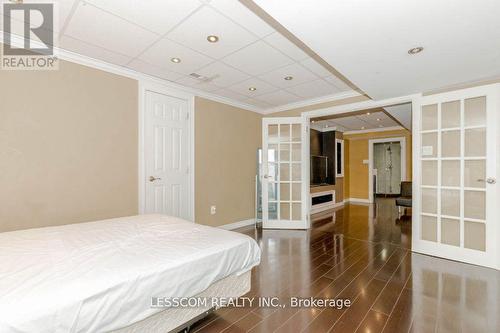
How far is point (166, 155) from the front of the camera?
12.0ft

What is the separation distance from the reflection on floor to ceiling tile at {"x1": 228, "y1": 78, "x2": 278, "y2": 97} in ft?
8.19

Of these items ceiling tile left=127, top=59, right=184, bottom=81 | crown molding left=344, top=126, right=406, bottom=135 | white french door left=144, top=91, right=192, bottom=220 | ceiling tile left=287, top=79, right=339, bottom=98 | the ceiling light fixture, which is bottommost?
white french door left=144, top=91, right=192, bottom=220

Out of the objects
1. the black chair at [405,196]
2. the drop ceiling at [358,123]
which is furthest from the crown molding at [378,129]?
the black chair at [405,196]

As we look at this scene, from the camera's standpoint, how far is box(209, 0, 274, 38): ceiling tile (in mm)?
1945

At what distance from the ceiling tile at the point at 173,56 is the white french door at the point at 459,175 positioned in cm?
313

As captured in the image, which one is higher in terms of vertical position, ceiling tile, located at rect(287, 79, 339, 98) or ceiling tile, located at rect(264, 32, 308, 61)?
ceiling tile, located at rect(264, 32, 308, 61)

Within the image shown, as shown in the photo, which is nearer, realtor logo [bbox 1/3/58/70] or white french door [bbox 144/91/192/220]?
realtor logo [bbox 1/3/58/70]

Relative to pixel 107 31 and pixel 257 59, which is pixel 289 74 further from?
pixel 107 31

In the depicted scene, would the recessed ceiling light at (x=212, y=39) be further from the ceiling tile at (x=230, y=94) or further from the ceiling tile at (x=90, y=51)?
the ceiling tile at (x=230, y=94)

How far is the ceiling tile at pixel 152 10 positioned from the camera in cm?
194

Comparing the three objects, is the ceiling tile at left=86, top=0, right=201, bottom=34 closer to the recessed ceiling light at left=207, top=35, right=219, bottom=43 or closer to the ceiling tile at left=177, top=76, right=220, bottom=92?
the recessed ceiling light at left=207, top=35, right=219, bottom=43

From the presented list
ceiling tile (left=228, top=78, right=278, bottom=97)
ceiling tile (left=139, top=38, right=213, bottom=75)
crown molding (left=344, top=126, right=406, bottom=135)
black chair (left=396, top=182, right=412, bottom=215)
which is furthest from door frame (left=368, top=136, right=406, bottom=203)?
ceiling tile (left=139, top=38, right=213, bottom=75)

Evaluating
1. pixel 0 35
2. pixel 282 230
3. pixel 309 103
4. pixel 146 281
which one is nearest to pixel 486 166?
pixel 309 103

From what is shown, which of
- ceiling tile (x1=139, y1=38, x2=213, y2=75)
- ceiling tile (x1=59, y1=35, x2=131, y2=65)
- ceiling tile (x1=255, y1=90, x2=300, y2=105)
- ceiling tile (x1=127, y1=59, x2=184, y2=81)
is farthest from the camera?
ceiling tile (x1=255, y1=90, x2=300, y2=105)
